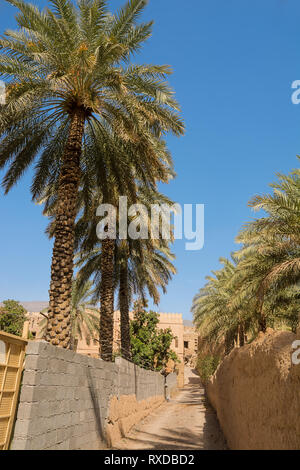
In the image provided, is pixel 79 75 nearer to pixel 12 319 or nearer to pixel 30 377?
pixel 30 377

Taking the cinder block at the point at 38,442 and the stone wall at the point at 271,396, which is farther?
the cinder block at the point at 38,442

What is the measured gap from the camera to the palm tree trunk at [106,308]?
41.2ft

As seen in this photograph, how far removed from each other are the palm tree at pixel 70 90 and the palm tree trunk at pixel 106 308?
4.25m

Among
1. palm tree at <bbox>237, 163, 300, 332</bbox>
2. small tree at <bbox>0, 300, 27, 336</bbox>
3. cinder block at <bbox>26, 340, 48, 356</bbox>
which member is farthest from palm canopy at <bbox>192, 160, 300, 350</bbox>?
small tree at <bbox>0, 300, 27, 336</bbox>

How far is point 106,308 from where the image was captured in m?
12.9

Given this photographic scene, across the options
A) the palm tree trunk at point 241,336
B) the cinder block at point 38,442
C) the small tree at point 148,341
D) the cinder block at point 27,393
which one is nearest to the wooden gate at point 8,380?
the cinder block at point 27,393

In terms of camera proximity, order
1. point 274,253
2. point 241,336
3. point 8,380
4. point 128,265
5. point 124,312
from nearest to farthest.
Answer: point 8,380 < point 274,253 < point 124,312 < point 128,265 < point 241,336

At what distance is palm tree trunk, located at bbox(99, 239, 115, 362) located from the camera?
494 inches

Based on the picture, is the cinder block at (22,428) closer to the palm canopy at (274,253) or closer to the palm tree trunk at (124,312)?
the palm canopy at (274,253)

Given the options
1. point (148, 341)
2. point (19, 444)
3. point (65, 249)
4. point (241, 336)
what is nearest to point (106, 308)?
point (65, 249)

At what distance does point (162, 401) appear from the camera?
2602 centimetres

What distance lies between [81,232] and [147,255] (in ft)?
15.8

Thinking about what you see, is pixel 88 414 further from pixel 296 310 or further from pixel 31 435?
pixel 296 310

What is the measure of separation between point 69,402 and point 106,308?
5528 mm
